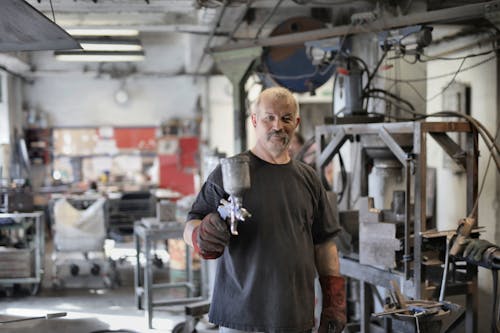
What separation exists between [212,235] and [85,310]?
379 centimetres

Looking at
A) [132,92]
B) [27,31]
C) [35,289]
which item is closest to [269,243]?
[27,31]

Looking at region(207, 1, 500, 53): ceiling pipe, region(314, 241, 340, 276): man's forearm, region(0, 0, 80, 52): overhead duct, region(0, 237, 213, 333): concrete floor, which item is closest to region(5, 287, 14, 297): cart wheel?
region(0, 237, 213, 333): concrete floor

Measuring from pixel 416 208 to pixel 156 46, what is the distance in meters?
8.09

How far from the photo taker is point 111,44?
7465 millimetres

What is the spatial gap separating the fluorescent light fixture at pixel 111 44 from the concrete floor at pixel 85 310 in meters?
2.62

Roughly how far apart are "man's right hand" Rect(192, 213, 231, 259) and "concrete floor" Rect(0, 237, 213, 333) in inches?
102

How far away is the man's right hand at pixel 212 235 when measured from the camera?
2.02 metres

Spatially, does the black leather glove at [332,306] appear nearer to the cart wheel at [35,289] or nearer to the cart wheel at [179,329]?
the cart wheel at [179,329]

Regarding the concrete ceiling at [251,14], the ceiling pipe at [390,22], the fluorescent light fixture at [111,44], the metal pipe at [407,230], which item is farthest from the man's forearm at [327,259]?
the fluorescent light fixture at [111,44]

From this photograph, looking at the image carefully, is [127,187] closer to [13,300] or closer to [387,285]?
[13,300]

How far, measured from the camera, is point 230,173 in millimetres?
1992

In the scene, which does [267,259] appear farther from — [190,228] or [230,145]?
[230,145]

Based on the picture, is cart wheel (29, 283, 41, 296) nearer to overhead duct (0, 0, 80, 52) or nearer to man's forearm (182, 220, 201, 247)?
overhead duct (0, 0, 80, 52)

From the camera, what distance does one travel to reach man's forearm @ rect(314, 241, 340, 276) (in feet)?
7.84
